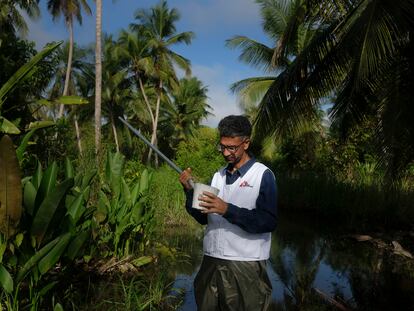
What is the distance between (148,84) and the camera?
28078 mm

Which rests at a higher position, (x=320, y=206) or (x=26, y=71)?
(x=26, y=71)

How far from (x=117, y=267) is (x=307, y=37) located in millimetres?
11295

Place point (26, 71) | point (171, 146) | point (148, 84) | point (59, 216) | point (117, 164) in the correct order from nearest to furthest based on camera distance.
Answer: point (59, 216), point (26, 71), point (117, 164), point (148, 84), point (171, 146)

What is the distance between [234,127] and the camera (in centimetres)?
210

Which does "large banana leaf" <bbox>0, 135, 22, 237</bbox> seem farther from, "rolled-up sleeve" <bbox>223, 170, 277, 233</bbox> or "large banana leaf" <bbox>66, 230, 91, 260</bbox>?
"rolled-up sleeve" <bbox>223, 170, 277, 233</bbox>

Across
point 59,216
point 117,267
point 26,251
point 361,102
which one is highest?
point 361,102

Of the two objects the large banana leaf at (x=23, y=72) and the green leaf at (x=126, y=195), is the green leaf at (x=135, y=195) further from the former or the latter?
the large banana leaf at (x=23, y=72)

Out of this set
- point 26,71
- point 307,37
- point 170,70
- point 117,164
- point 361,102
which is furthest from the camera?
point 170,70

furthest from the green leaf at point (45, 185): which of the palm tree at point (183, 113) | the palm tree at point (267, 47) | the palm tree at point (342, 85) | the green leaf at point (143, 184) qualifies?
the palm tree at point (183, 113)

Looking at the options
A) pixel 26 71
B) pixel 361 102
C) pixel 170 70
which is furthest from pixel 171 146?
pixel 26 71

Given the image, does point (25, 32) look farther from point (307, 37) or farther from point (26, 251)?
point (26, 251)

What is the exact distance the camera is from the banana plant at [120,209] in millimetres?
4828

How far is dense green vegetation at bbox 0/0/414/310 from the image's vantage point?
301cm

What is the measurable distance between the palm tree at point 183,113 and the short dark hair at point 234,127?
27728 millimetres
